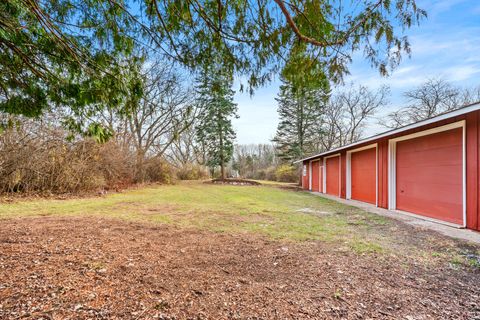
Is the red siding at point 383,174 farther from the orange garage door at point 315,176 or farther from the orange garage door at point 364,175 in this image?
the orange garage door at point 315,176

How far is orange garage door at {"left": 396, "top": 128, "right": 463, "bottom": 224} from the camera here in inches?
209

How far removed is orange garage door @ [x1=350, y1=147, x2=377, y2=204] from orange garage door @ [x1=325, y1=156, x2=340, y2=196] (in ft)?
4.60

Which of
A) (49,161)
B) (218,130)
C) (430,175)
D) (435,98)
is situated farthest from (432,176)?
(218,130)

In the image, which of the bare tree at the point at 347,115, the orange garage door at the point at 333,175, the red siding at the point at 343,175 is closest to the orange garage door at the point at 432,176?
the red siding at the point at 343,175

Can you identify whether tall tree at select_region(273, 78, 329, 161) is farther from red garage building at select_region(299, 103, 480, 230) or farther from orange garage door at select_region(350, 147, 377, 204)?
red garage building at select_region(299, 103, 480, 230)

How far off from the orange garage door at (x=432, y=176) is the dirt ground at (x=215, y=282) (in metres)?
3.35

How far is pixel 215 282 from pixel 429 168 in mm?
6205

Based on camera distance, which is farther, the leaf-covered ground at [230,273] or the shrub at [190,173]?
the shrub at [190,173]

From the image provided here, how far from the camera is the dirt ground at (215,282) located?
1918mm

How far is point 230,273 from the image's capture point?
261 cm

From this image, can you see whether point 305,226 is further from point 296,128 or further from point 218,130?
point 296,128

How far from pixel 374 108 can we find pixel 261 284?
23.8 metres

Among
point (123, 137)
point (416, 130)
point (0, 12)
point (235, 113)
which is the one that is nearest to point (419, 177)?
point (416, 130)

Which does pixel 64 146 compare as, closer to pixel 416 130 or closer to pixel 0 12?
pixel 0 12
